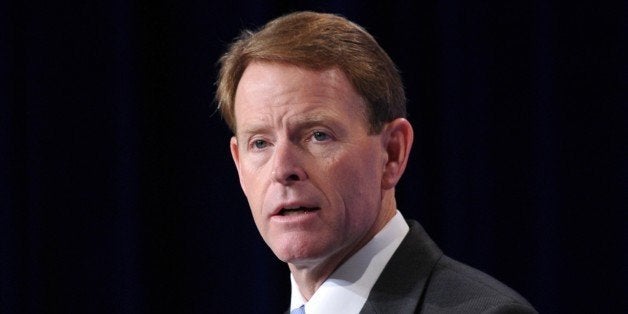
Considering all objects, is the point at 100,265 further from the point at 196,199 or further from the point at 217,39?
the point at 217,39

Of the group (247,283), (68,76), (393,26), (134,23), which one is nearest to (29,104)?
(68,76)

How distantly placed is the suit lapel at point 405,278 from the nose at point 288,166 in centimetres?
23

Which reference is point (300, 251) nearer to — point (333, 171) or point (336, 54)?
point (333, 171)

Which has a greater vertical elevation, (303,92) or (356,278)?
(303,92)

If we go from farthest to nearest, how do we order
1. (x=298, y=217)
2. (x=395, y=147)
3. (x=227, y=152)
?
(x=227, y=152)
(x=395, y=147)
(x=298, y=217)

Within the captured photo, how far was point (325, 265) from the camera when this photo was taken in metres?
1.72

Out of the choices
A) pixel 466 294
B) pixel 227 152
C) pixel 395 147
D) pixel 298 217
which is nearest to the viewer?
pixel 466 294

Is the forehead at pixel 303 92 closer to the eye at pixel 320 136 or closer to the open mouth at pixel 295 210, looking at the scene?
the eye at pixel 320 136

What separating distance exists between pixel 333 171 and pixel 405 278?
228 millimetres

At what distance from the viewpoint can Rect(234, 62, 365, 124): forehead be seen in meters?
1.67

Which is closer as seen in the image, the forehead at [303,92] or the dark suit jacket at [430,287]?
the dark suit jacket at [430,287]

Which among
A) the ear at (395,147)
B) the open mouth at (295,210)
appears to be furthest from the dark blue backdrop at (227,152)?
the open mouth at (295,210)

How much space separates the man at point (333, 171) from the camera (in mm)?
1649

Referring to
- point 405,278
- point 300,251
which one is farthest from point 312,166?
point 405,278
